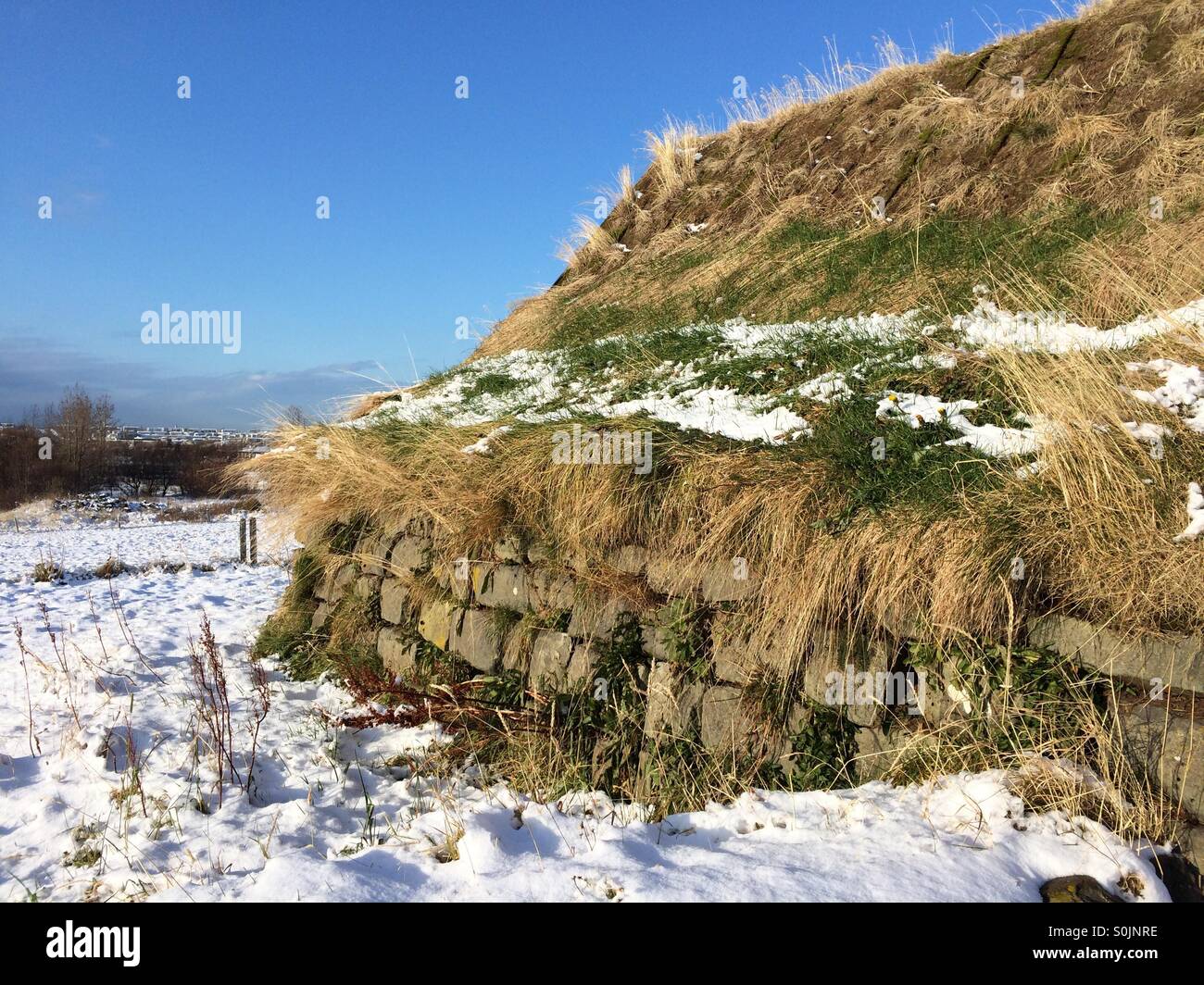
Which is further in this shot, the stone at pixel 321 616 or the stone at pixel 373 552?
the stone at pixel 321 616

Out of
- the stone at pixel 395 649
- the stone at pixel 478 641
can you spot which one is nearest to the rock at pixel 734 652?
the stone at pixel 478 641

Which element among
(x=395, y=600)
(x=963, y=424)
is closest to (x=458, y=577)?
(x=395, y=600)

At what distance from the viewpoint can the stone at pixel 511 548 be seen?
4.77 meters

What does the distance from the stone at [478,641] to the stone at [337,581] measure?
1535 millimetres

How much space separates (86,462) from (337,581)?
1426 inches

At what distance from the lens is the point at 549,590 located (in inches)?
181

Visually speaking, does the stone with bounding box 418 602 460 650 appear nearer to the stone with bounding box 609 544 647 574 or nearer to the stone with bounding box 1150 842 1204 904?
the stone with bounding box 609 544 647 574

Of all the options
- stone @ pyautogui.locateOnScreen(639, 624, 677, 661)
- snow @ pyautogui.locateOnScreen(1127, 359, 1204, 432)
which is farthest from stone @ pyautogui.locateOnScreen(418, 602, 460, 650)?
snow @ pyautogui.locateOnScreen(1127, 359, 1204, 432)

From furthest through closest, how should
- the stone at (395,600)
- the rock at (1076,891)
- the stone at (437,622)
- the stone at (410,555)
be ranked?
the stone at (395,600)
the stone at (410,555)
the stone at (437,622)
the rock at (1076,891)

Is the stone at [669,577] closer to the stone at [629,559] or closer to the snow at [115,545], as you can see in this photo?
the stone at [629,559]

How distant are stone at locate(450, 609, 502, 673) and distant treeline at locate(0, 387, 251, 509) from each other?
30.3m

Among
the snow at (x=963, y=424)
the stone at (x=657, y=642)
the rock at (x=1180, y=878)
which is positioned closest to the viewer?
the rock at (x=1180, y=878)

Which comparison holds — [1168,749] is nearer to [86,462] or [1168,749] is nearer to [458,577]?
[458,577]
